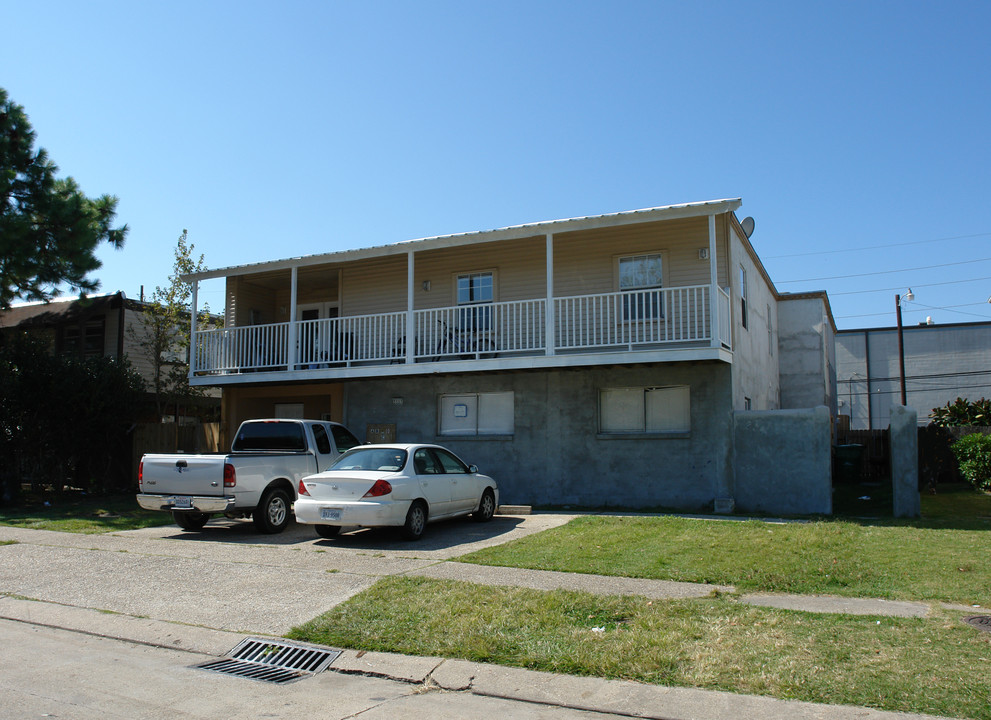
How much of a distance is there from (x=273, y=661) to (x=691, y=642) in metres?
3.23

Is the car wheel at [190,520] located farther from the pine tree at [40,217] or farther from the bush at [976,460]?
the bush at [976,460]

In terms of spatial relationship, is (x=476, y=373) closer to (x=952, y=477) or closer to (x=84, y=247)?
(x=84, y=247)

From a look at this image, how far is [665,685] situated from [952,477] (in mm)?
19015

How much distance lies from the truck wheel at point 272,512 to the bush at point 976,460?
15.6 metres

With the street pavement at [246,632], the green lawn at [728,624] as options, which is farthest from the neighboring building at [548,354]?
the green lawn at [728,624]

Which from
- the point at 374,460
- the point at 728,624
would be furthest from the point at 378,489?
the point at 728,624

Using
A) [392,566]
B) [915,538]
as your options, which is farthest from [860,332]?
[392,566]

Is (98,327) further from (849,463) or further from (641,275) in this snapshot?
(849,463)

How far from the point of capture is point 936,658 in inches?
209

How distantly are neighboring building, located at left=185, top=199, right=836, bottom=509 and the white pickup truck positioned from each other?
152 inches

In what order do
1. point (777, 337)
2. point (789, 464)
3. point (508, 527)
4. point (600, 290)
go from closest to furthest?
point (508, 527), point (789, 464), point (600, 290), point (777, 337)

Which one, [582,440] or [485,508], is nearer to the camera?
[485,508]

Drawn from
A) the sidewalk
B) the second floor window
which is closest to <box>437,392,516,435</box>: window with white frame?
the second floor window

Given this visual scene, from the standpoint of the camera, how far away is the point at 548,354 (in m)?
15.1
